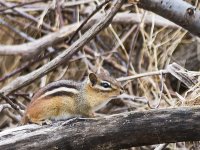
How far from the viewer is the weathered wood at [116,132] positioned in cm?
266

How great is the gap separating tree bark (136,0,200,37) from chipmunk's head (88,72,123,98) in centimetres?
47

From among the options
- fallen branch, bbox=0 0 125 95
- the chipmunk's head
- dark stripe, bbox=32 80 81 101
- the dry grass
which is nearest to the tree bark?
fallen branch, bbox=0 0 125 95

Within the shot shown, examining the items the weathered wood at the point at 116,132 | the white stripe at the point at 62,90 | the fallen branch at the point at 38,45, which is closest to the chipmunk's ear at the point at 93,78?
the white stripe at the point at 62,90

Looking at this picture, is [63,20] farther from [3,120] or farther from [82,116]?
[82,116]

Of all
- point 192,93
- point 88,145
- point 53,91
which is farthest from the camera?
point 192,93

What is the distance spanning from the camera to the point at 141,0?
3076mm

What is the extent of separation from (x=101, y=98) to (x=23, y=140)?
1.90 feet

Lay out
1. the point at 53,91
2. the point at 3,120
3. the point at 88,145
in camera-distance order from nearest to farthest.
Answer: the point at 88,145
the point at 53,91
the point at 3,120

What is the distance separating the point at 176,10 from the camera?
3109 millimetres

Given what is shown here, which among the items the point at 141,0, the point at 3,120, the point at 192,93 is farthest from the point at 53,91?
the point at 3,120

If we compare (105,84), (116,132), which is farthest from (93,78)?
(116,132)

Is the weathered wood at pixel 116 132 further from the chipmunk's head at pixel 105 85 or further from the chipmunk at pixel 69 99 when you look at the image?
the chipmunk's head at pixel 105 85

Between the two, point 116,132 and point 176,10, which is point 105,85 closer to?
point 116,132

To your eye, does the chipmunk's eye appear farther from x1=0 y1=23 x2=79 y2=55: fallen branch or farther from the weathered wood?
x1=0 y1=23 x2=79 y2=55: fallen branch
